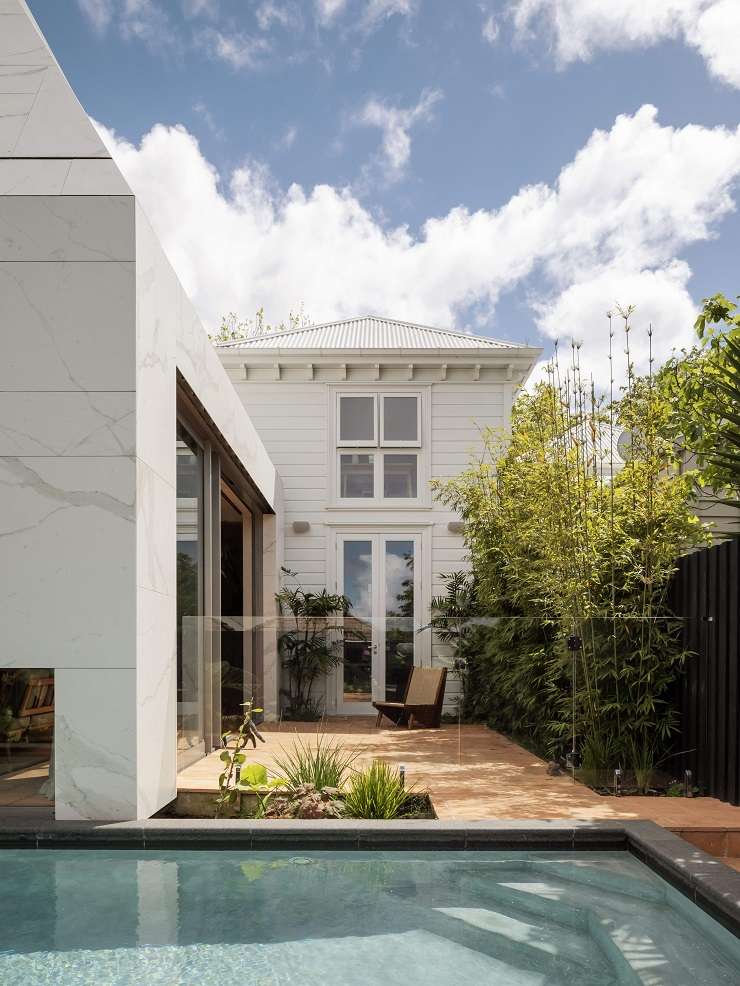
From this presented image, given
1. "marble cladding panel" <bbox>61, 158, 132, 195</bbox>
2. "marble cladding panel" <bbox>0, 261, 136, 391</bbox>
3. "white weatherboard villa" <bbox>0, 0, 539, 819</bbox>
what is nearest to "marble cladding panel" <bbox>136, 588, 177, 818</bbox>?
"white weatherboard villa" <bbox>0, 0, 539, 819</bbox>

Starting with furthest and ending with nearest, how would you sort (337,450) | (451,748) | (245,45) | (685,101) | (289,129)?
(289,129) → (337,450) → (685,101) → (245,45) → (451,748)

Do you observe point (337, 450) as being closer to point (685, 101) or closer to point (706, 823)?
point (685, 101)

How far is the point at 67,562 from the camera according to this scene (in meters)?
5.05

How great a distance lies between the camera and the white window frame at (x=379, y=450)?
12953mm

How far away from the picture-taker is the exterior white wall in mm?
12875

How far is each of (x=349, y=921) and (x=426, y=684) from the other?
3852 mm

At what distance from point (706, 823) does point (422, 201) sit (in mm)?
14068

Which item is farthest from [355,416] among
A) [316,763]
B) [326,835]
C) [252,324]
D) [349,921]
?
[252,324]

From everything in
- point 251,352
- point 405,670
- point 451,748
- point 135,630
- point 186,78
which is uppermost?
point 186,78

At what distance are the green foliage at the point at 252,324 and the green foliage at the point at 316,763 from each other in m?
18.6

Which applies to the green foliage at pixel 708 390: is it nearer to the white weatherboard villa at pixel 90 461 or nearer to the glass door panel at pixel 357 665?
the glass door panel at pixel 357 665

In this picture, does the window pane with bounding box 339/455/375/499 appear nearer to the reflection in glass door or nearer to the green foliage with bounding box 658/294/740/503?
the reflection in glass door

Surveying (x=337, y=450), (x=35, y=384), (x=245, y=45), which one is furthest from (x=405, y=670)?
(x=245, y=45)

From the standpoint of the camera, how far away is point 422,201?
1711 centimetres
